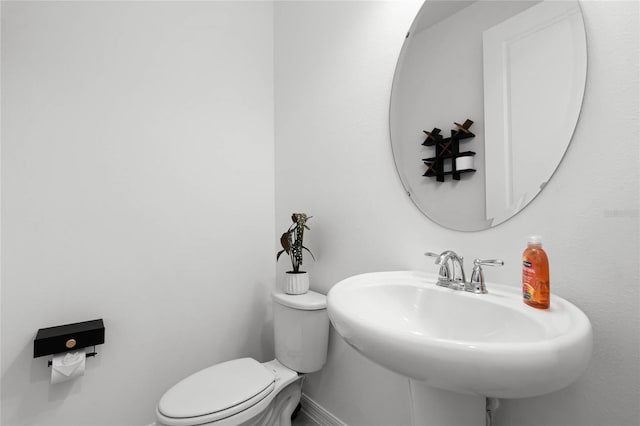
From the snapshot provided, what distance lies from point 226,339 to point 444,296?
1256 millimetres

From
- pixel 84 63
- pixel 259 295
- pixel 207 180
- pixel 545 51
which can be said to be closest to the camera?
pixel 545 51

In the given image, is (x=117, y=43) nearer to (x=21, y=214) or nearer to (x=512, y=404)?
(x=21, y=214)

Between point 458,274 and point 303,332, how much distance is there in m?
0.73

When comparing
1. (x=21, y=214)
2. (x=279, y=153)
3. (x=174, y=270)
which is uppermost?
(x=279, y=153)

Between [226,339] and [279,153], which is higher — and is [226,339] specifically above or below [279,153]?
below

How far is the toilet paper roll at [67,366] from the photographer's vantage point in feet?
3.69

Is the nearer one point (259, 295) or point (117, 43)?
point (117, 43)

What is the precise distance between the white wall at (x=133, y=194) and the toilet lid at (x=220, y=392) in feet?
1.22

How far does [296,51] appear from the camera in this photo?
1.69 m

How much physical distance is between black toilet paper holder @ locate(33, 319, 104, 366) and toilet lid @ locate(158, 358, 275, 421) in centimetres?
39

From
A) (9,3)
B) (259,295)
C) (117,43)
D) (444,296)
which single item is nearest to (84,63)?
(117,43)

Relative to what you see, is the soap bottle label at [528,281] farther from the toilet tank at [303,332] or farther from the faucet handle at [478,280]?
the toilet tank at [303,332]

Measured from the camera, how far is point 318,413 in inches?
60.0

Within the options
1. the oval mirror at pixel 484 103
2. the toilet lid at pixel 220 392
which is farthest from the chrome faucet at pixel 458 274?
the toilet lid at pixel 220 392
